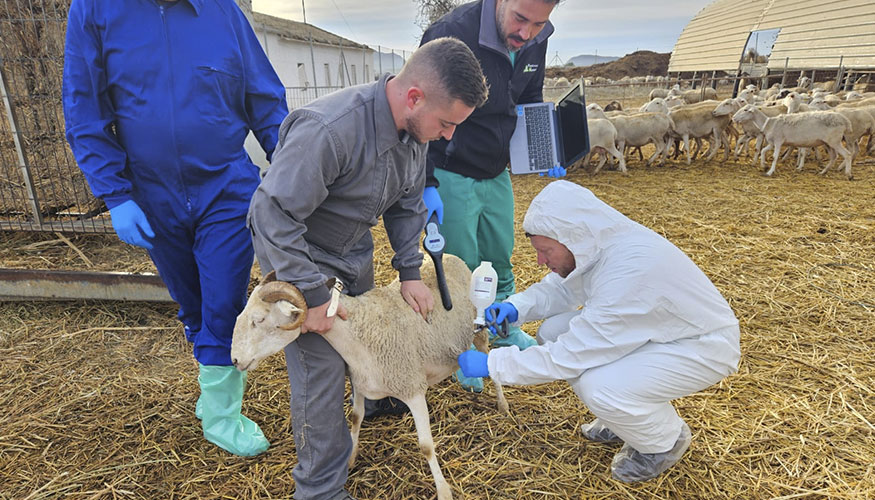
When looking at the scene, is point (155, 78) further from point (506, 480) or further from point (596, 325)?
point (506, 480)

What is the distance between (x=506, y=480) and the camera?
97.6 inches

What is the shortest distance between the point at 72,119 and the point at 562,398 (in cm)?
284

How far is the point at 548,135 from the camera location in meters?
3.38

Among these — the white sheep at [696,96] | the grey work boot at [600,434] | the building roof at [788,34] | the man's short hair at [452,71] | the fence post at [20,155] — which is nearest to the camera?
the man's short hair at [452,71]

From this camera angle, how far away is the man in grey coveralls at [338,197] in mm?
1806

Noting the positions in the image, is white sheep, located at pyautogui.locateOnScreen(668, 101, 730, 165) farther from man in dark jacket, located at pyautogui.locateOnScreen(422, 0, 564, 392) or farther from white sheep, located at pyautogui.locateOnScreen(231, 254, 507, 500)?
white sheep, located at pyautogui.locateOnScreen(231, 254, 507, 500)

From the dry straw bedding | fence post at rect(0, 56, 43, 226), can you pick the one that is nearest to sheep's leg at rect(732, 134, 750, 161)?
the dry straw bedding

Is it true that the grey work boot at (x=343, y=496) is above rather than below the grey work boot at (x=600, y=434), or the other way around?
above

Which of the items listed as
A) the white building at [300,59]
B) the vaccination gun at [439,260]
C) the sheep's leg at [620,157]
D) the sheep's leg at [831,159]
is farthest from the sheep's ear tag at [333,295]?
the white building at [300,59]

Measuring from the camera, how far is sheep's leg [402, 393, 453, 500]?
2273 millimetres

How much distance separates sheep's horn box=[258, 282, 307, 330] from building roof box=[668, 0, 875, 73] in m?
23.2

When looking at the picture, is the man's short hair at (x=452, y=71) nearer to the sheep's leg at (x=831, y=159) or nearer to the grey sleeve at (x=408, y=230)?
the grey sleeve at (x=408, y=230)

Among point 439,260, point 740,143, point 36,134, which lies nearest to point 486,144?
point 439,260

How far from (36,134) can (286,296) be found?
462 centimetres
